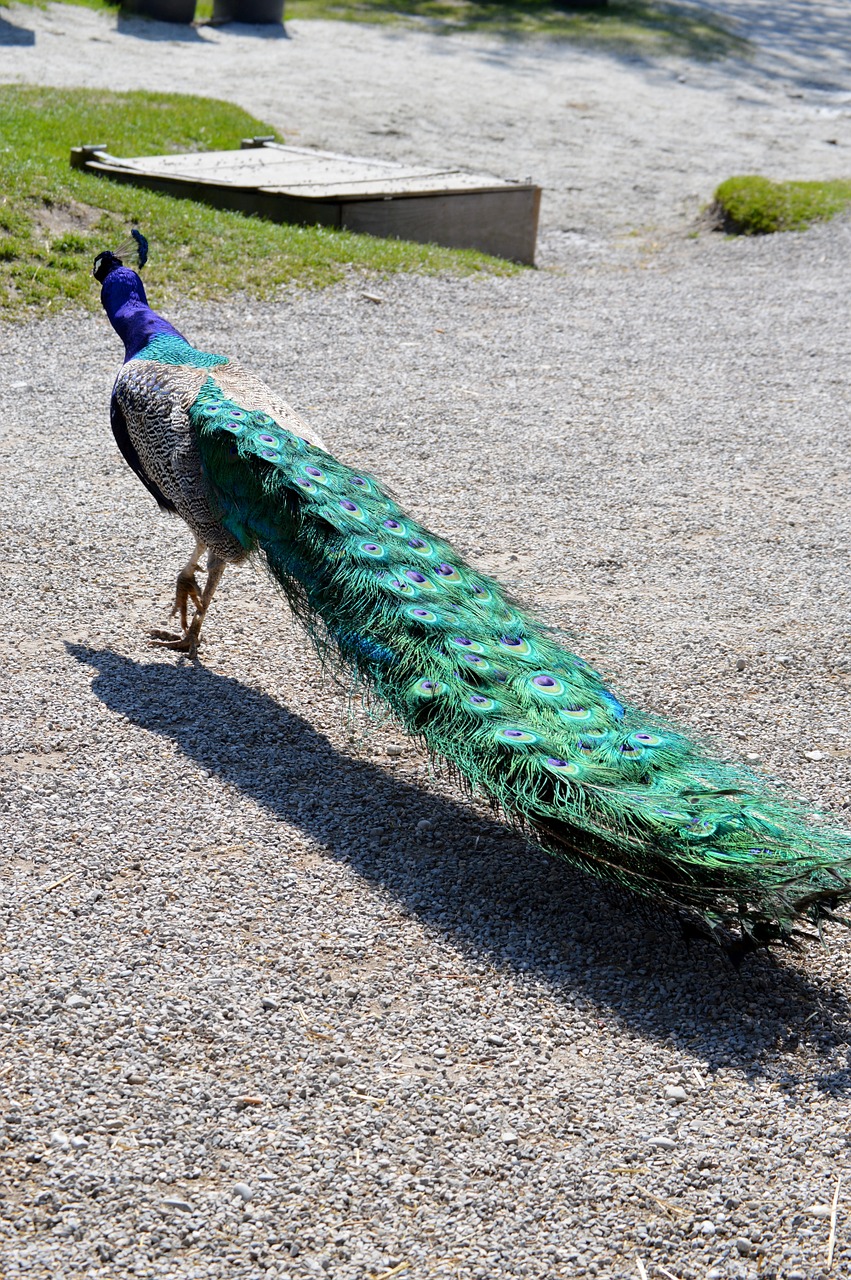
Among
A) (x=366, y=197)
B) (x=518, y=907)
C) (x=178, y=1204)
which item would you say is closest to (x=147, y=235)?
(x=366, y=197)

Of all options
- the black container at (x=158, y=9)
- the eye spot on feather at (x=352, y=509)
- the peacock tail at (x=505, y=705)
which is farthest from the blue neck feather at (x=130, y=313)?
the black container at (x=158, y=9)

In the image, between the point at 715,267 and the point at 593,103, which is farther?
the point at 593,103

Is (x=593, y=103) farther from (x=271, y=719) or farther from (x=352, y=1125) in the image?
(x=352, y=1125)

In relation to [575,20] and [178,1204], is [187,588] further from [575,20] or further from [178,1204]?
[575,20]

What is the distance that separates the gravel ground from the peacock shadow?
0.04 ft

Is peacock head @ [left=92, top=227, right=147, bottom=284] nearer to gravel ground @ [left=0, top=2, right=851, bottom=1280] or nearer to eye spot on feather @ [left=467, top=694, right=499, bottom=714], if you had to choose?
gravel ground @ [left=0, top=2, right=851, bottom=1280]

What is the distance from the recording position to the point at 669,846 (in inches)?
124

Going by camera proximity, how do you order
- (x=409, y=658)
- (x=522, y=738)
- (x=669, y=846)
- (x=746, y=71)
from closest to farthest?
(x=669, y=846)
(x=522, y=738)
(x=409, y=658)
(x=746, y=71)

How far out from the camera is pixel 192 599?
5.05 m

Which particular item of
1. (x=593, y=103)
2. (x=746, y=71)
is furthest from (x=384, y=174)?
(x=746, y=71)

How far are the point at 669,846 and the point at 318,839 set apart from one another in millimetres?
1215

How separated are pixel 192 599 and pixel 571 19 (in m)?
20.7

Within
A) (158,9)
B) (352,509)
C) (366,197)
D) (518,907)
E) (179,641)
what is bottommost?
(179,641)

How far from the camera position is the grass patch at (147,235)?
903 cm
